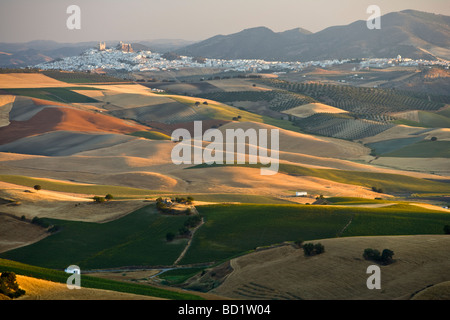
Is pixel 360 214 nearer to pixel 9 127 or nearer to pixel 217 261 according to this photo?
pixel 217 261

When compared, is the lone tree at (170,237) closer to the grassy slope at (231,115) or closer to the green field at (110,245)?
the green field at (110,245)

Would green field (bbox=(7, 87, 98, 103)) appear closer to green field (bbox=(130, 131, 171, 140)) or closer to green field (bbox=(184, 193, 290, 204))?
green field (bbox=(130, 131, 171, 140))

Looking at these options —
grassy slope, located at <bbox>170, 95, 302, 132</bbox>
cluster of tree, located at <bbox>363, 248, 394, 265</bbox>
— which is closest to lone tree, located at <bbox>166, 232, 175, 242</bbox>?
cluster of tree, located at <bbox>363, 248, 394, 265</bbox>

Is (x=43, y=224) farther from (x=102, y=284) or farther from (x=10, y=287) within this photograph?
(x=10, y=287)

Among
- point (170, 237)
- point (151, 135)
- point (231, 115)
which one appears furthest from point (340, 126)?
point (170, 237)

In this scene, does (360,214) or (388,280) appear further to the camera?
(360,214)

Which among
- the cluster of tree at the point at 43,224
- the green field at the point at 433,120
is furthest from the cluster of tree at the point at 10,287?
the green field at the point at 433,120
